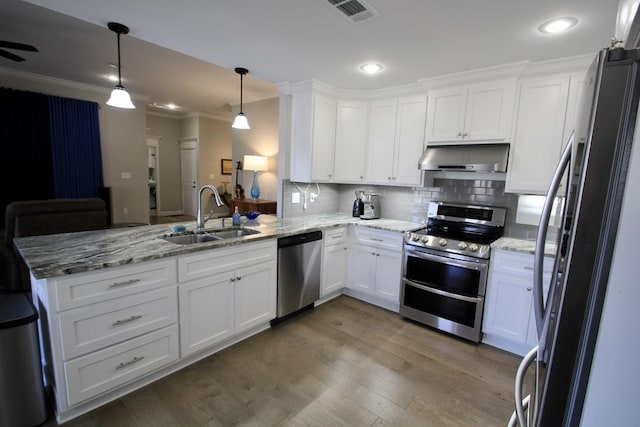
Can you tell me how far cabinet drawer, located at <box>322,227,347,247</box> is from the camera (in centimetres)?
319

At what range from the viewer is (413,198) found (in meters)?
3.58

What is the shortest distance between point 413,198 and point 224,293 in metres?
2.40

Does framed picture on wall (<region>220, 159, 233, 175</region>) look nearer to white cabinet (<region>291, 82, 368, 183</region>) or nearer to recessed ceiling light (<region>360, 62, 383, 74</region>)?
white cabinet (<region>291, 82, 368, 183</region>)

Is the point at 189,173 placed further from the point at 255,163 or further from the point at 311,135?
the point at 311,135

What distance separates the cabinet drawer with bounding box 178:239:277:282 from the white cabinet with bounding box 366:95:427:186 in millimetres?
1659

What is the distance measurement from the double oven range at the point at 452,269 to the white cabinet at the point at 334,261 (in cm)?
74

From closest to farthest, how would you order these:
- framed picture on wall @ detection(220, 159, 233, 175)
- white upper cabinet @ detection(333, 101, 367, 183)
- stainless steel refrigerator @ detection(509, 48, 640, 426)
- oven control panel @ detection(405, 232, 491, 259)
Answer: stainless steel refrigerator @ detection(509, 48, 640, 426) < oven control panel @ detection(405, 232, 491, 259) < white upper cabinet @ detection(333, 101, 367, 183) < framed picture on wall @ detection(220, 159, 233, 175)

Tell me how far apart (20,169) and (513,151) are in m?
6.62

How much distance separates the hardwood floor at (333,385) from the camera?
179cm

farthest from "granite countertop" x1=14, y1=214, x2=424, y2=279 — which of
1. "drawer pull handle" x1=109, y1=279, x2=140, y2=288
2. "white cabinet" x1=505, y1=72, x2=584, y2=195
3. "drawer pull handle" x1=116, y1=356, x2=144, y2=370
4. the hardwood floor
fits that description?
"white cabinet" x1=505, y1=72, x2=584, y2=195

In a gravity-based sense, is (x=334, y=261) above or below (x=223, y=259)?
below

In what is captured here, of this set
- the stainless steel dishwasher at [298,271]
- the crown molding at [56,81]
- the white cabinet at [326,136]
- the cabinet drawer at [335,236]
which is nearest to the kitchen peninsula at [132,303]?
the stainless steel dishwasher at [298,271]

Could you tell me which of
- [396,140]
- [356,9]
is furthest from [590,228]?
[396,140]

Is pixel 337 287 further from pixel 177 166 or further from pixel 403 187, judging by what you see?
pixel 177 166
